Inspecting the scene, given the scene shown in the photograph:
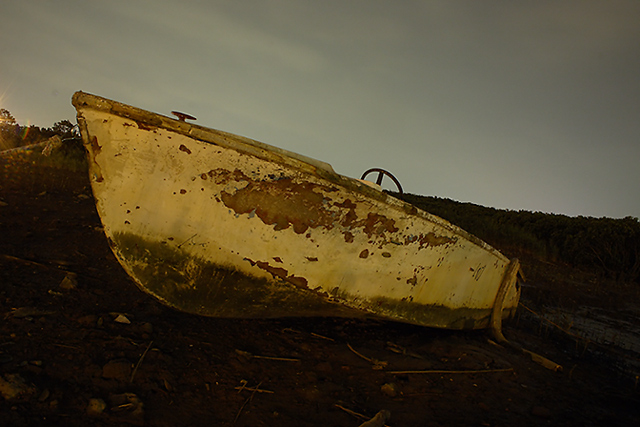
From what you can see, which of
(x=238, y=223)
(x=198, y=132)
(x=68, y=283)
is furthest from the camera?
(x=68, y=283)

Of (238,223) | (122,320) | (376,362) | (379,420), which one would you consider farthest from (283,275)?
(122,320)

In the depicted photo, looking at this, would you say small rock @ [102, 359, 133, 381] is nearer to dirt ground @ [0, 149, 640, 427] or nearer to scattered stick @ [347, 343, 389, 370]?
dirt ground @ [0, 149, 640, 427]

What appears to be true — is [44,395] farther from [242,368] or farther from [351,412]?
[351,412]

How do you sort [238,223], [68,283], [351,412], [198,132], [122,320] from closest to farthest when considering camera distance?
[351,412] → [198,132] → [238,223] → [122,320] → [68,283]

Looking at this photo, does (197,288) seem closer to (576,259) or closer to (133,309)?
(133,309)

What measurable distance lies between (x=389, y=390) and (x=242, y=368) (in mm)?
Result: 879

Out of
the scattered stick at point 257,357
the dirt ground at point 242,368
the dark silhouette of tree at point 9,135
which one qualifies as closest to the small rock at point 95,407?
the dirt ground at point 242,368

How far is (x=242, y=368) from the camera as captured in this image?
2199 mm

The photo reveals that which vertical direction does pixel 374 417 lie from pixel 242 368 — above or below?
above

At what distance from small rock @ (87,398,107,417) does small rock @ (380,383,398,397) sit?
1444 mm

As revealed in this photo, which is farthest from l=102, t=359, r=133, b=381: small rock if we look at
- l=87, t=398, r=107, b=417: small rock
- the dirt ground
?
l=87, t=398, r=107, b=417: small rock

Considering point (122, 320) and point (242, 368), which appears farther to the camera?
point (122, 320)

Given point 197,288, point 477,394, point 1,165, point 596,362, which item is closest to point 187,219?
point 197,288

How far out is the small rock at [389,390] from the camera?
2.15 meters
